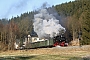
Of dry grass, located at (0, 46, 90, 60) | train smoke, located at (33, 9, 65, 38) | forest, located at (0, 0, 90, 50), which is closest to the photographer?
dry grass, located at (0, 46, 90, 60)

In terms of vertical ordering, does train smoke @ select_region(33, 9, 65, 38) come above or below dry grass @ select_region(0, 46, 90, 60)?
above

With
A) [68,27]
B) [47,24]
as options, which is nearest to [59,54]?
[47,24]

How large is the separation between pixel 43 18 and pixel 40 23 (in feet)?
5.64

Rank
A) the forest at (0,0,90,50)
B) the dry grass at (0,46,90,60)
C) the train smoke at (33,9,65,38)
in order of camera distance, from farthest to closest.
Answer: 1. the train smoke at (33,9,65,38)
2. the forest at (0,0,90,50)
3. the dry grass at (0,46,90,60)

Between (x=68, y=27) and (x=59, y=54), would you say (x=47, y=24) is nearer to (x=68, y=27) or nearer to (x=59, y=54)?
(x=59, y=54)

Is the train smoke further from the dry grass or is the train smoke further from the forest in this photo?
the dry grass

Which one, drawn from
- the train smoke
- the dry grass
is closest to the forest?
the train smoke

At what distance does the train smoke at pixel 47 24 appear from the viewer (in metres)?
65.1

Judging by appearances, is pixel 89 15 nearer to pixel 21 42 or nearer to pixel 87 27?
pixel 87 27

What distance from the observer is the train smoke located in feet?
214

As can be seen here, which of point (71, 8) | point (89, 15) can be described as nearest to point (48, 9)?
point (89, 15)

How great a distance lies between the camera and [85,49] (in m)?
40.5

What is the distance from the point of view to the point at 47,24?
6688cm

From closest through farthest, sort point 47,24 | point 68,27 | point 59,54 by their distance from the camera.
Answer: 1. point 59,54
2. point 47,24
3. point 68,27
